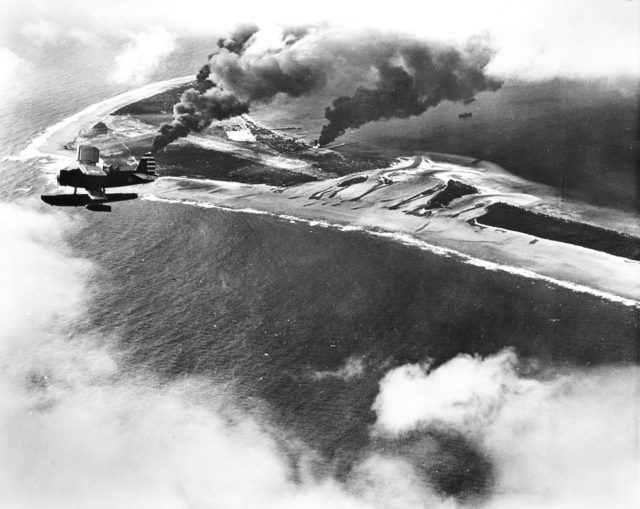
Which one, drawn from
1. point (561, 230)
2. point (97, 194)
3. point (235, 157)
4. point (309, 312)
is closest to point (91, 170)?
point (97, 194)

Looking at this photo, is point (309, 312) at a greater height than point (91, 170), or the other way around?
point (91, 170)

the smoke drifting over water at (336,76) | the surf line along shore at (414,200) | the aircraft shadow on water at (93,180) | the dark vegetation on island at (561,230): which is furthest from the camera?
the smoke drifting over water at (336,76)

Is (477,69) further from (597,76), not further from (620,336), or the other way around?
(620,336)

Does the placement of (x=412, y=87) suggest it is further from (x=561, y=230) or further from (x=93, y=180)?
(x=93, y=180)

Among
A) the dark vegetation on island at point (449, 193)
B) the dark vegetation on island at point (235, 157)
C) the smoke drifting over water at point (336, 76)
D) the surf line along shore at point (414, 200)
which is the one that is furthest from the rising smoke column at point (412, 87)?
the dark vegetation on island at point (449, 193)

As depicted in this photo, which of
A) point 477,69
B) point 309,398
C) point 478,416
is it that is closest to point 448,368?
point 478,416

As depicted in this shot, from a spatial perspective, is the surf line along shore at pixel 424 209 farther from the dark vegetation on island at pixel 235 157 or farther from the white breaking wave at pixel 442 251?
the dark vegetation on island at pixel 235 157
